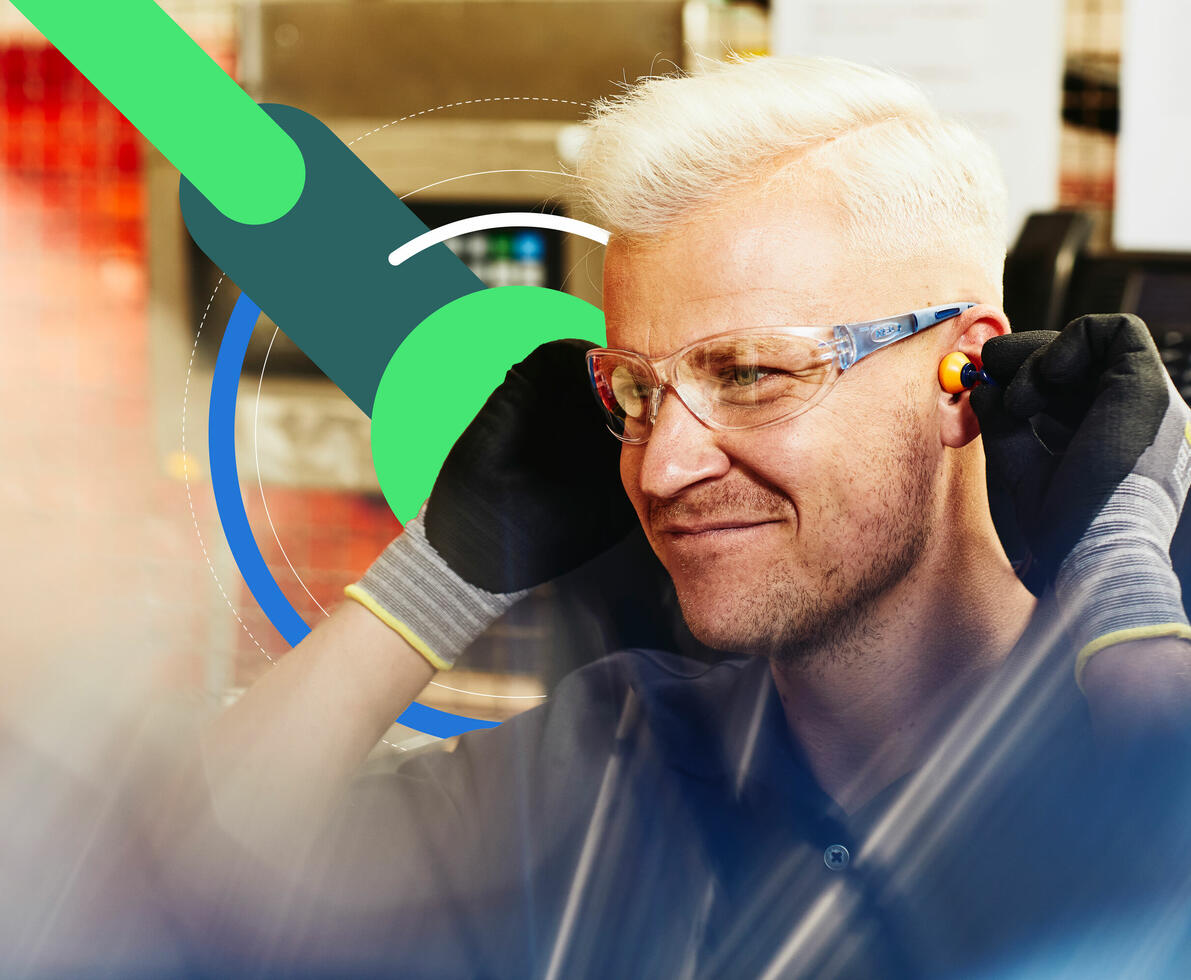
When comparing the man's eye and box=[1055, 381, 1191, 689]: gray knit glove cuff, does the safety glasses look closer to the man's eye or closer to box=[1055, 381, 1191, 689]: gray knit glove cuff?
the man's eye

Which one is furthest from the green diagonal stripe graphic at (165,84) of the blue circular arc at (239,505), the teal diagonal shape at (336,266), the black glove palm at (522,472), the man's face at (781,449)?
the man's face at (781,449)

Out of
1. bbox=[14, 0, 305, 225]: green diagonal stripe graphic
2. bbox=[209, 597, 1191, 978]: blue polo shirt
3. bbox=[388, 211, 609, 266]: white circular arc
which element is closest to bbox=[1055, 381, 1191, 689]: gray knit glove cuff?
bbox=[209, 597, 1191, 978]: blue polo shirt

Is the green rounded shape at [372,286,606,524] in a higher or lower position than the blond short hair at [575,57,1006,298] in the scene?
lower

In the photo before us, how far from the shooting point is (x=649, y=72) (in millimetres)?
1524

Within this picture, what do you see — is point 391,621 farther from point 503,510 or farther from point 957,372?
point 957,372

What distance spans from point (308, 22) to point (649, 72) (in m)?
0.49

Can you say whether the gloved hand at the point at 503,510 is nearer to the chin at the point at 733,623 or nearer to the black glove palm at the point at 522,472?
the black glove palm at the point at 522,472

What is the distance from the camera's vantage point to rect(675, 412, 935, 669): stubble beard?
0.88 m

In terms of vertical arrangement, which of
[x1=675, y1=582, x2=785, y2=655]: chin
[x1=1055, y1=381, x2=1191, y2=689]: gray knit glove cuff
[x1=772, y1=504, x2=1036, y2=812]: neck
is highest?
[x1=1055, y1=381, x2=1191, y2=689]: gray knit glove cuff

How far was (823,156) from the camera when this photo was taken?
0.85 meters

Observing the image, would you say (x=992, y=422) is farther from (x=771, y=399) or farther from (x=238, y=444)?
(x=238, y=444)

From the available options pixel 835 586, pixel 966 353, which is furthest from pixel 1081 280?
pixel 835 586

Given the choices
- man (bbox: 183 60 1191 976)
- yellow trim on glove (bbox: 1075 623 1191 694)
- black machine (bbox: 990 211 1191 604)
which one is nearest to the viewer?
yellow trim on glove (bbox: 1075 623 1191 694)

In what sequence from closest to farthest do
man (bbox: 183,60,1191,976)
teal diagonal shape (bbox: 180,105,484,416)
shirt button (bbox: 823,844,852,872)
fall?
man (bbox: 183,60,1191,976) → shirt button (bbox: 823,844,852,872) → teal diagonal shape (bbox: 180,105,484,416)
